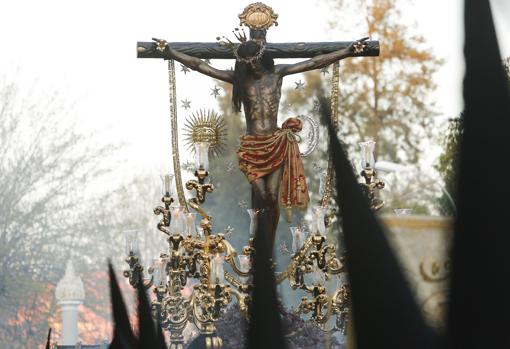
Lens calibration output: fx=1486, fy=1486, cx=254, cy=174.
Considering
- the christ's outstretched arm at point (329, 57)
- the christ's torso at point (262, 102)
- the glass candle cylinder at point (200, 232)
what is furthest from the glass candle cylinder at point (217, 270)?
the christ's outstretched arm at point (329, 57)

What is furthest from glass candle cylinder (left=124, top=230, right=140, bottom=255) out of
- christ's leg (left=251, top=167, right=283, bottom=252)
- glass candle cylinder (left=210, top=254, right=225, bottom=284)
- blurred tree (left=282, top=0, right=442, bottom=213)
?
blurred tree (left=282, top=0, right=442, bottom=213)

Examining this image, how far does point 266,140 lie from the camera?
1568cm

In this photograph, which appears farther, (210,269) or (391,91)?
(391,91)

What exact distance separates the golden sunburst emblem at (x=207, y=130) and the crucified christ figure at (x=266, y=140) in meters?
0.25

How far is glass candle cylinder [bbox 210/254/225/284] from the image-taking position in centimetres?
1492

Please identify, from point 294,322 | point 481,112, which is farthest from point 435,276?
point 294,322

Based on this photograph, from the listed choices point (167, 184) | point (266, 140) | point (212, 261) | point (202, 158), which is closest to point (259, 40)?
point (266, 140)

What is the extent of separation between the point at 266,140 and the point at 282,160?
274 mm

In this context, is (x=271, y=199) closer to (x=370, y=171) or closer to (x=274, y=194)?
(x=274, y=194)

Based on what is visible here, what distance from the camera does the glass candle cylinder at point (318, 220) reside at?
14898mm

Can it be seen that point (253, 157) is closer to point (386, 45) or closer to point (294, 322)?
point (294, 322)

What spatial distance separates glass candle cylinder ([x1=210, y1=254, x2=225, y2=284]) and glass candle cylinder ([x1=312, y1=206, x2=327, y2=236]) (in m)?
0.99

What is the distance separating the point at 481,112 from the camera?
3648mm

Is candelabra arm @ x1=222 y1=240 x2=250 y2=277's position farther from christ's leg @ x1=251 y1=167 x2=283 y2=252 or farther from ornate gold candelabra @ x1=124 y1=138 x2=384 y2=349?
christ's leg @ x1=251 y1=167 x2=283 y2=252
